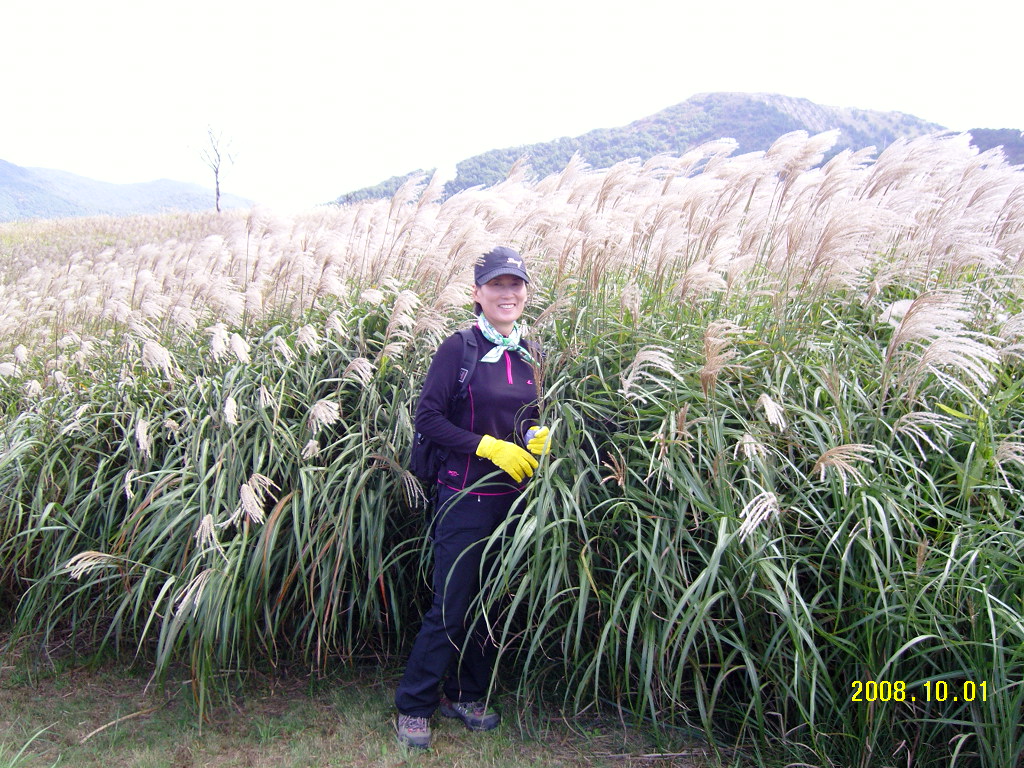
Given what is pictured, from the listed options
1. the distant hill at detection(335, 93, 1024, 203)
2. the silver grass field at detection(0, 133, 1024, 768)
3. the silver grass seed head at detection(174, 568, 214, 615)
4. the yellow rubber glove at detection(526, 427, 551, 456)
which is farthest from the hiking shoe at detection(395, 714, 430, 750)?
the distant hill at detection(335, 93, 1024, 203)

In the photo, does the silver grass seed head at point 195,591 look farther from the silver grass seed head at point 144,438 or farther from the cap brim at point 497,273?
the cap brim at point 497,273

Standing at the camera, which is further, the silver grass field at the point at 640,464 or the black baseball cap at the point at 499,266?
the black baseball cap at the point at 499,266

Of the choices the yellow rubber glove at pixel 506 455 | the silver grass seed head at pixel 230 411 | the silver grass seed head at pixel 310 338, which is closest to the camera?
the yellow rubber glove at pixel 506 455

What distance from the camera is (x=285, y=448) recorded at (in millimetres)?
3227

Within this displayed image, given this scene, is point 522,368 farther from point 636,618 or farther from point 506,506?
point 636,618

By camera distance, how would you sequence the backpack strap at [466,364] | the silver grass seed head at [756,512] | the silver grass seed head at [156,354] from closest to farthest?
the silver grass seed head at [756,512], the backpack strap at [466,364], the silver grass seed head at [156,354]

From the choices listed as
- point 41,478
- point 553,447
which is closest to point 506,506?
point 553,447

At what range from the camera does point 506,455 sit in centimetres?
263

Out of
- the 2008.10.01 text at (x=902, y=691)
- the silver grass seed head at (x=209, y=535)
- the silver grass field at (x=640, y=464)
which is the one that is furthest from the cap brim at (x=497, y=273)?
the 2008.10.01 text at (x=902, y=691)

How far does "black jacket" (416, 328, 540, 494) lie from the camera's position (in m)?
2.70

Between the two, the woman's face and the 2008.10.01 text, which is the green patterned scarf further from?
the 2008.10.01 text

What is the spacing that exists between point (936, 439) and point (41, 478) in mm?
4275

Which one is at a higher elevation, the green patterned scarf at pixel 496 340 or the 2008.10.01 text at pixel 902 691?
the green patterned scarf at pixel 496 340

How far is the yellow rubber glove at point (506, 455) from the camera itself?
2635mm
